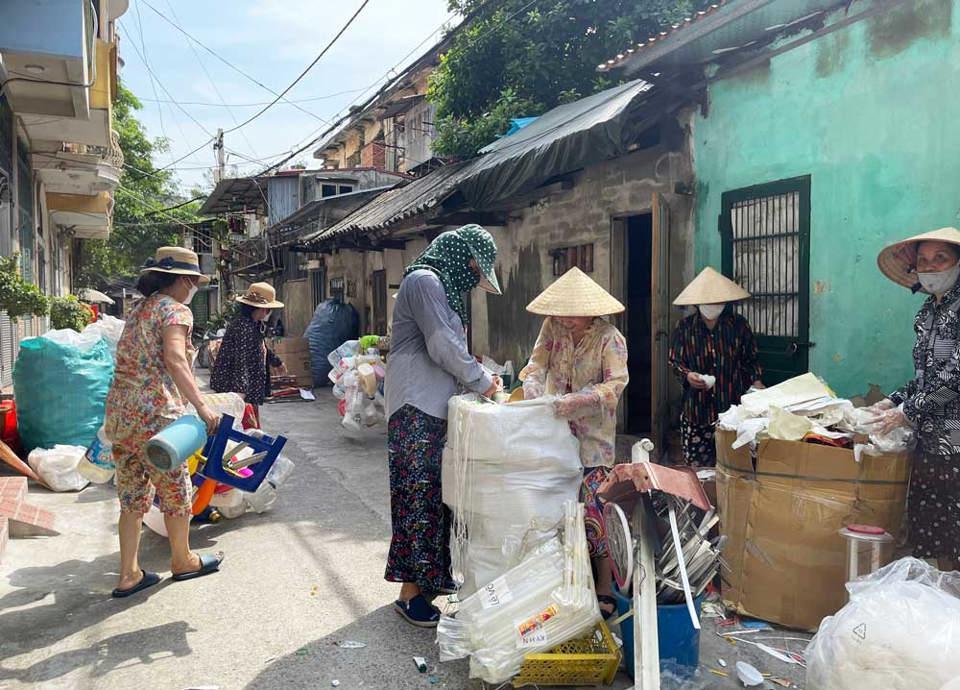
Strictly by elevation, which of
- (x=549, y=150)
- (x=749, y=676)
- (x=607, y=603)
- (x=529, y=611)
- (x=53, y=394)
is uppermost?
(x=549, y=150)

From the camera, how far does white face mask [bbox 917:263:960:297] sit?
3098 millimetres

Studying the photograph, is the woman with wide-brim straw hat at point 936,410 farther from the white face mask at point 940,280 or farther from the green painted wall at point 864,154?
the green painted wall at point 864,154

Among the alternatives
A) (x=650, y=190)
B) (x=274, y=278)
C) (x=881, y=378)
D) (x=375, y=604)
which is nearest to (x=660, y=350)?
(x=650, y=190)

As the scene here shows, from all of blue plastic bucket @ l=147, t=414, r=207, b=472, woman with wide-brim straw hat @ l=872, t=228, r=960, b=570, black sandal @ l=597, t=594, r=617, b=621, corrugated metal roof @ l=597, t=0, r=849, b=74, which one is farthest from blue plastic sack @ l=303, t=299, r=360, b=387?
woman with wide-brim straw hat @ l=872, t=228, r=960, b=570

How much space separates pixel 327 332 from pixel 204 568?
10.6 meters

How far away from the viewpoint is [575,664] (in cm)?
262

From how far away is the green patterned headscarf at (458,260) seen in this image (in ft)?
10.9

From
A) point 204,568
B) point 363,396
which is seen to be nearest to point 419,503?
point 204,568

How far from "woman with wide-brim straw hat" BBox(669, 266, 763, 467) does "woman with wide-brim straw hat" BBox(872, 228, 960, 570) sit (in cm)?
141

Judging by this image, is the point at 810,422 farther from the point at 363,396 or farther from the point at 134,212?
the point at 134,212

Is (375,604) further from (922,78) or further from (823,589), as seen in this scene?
(922,78)

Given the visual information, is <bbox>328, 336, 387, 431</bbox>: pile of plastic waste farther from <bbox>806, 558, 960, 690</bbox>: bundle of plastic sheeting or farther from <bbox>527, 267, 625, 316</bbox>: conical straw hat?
<bbox>806, 558, 960, 690</bbox>: bundle of plastic sheeting

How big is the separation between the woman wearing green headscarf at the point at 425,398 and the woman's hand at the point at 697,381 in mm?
1852

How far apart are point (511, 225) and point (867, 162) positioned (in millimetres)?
5204
